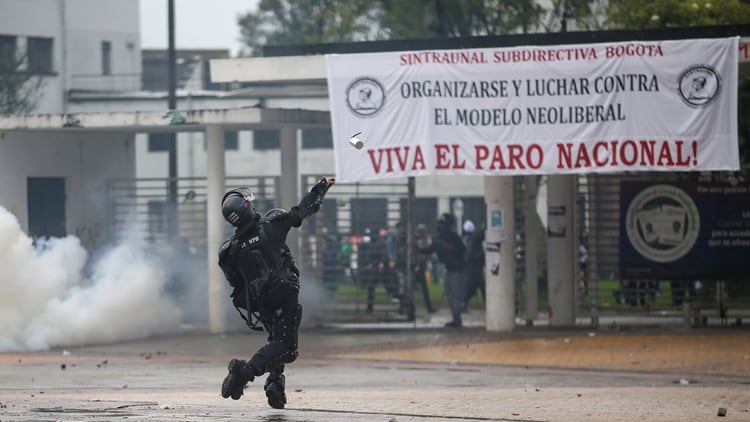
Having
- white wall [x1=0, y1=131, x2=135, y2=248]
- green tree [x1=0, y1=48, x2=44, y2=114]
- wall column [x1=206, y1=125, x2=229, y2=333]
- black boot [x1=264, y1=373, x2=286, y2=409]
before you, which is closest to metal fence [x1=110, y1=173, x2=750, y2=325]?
white wall [x1=0, y1=131, x2=135, y2=248]

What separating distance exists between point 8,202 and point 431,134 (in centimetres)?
661

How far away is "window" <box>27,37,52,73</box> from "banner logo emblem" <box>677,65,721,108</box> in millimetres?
32933

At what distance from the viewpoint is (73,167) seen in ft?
74.9

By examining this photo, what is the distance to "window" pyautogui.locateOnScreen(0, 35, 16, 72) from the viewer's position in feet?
125

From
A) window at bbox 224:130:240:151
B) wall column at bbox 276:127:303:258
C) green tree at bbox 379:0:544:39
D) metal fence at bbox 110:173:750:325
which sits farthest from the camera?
window at bbox 224:130:240:151

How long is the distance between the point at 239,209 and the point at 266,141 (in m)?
40.8

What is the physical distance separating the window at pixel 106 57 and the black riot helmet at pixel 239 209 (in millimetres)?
42169

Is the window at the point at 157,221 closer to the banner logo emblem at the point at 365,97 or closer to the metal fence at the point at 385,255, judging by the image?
the metal fence at the point at 385,255

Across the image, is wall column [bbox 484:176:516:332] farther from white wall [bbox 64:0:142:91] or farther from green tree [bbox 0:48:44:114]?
white wall [bbox 64:0:142:91]

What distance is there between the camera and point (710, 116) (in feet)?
59.8

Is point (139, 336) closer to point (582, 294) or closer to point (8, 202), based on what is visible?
point (8, 202)

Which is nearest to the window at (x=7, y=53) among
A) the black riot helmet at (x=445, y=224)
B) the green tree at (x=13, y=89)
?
the green tree at (x=13, y=89)

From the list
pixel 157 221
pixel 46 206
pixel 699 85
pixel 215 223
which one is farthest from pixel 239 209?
pixel 157 221

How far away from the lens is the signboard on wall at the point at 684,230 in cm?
2055
